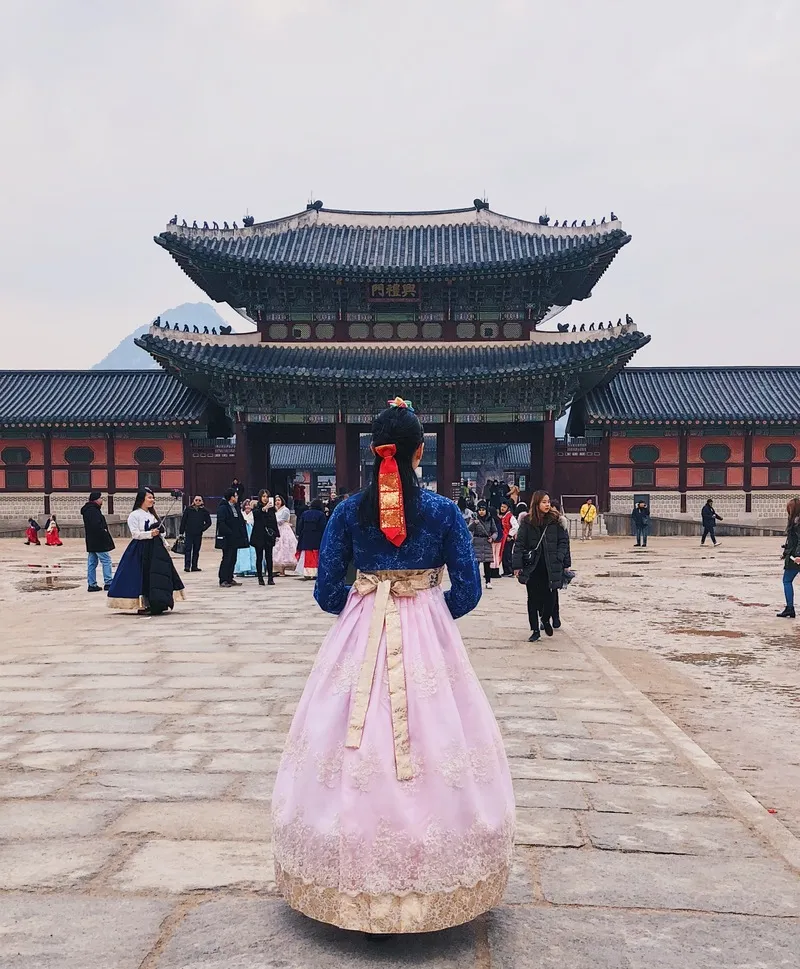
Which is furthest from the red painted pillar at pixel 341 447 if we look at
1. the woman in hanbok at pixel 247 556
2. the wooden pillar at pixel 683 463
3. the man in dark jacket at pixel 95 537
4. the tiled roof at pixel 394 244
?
the man in dark jacket at pixel 95 537

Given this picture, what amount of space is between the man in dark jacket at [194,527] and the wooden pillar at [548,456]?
43.0 feet

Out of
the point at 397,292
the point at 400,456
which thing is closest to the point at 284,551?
the point at 400,456

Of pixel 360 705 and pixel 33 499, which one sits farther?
pixel 33 499

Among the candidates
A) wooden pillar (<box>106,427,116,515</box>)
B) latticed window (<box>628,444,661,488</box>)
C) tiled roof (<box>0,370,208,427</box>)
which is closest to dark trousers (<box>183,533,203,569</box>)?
tiled roof (<box>0,370,208,427</box>)

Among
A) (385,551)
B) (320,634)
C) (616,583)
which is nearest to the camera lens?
(385,551)

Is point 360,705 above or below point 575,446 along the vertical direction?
below

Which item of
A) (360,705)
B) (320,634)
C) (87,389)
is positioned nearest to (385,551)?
(360,705)

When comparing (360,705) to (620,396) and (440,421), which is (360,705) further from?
(620,396)

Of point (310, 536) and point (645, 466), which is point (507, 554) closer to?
point (310, 536)

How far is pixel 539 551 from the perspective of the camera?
27.7 ft

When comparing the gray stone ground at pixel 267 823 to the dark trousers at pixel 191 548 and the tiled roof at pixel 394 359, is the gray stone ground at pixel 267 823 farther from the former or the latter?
the tiled roof at pixel 394 359

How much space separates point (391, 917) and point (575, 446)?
82.0 ft

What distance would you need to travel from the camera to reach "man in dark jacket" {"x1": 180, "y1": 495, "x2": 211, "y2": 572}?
14.7 m

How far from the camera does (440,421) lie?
26.4 metres
